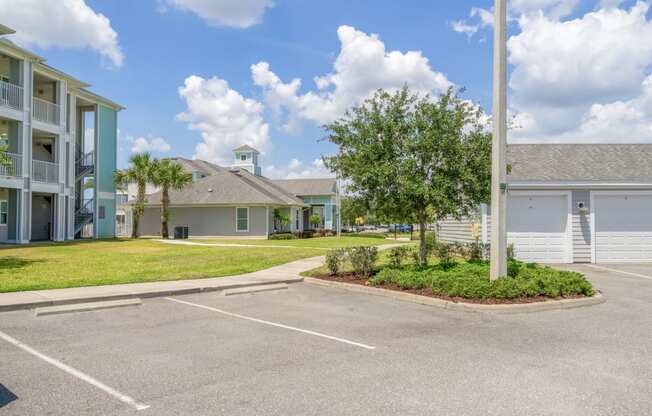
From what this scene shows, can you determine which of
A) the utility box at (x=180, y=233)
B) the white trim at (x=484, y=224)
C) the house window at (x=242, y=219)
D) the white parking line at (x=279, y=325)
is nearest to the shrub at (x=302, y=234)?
the house window at (x=242, y=219)

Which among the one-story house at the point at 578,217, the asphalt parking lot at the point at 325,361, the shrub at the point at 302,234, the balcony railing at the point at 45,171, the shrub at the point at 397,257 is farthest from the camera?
the shrub at the point at 302,234

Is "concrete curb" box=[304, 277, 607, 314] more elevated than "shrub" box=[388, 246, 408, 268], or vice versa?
"shrub" box=[388, 246, 408, 268]

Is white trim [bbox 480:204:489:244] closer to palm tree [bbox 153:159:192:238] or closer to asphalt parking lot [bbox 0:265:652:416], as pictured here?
asphalt parking lot [bbox 0:265:652:416]

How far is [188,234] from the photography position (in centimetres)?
3572

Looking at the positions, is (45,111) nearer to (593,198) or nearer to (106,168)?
(106,168)

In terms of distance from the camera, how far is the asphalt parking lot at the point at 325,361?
15.0 feet

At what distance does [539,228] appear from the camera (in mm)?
18031

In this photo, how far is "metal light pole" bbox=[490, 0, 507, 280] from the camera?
33.0ft

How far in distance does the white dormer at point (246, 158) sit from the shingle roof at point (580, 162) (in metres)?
36.9

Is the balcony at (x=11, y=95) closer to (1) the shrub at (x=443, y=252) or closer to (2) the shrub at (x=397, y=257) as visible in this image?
(2) the shrub at (x=397, y=257)

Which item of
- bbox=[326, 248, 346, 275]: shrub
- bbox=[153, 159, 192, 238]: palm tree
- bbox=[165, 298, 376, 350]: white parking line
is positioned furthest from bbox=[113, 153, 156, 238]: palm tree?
bbox=[165, 298, 376, 350]: white parking line

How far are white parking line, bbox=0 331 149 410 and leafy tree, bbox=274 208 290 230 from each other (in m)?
29.3

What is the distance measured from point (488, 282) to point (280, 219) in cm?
2788

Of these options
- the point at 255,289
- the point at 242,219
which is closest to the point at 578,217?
the point at 255,289
